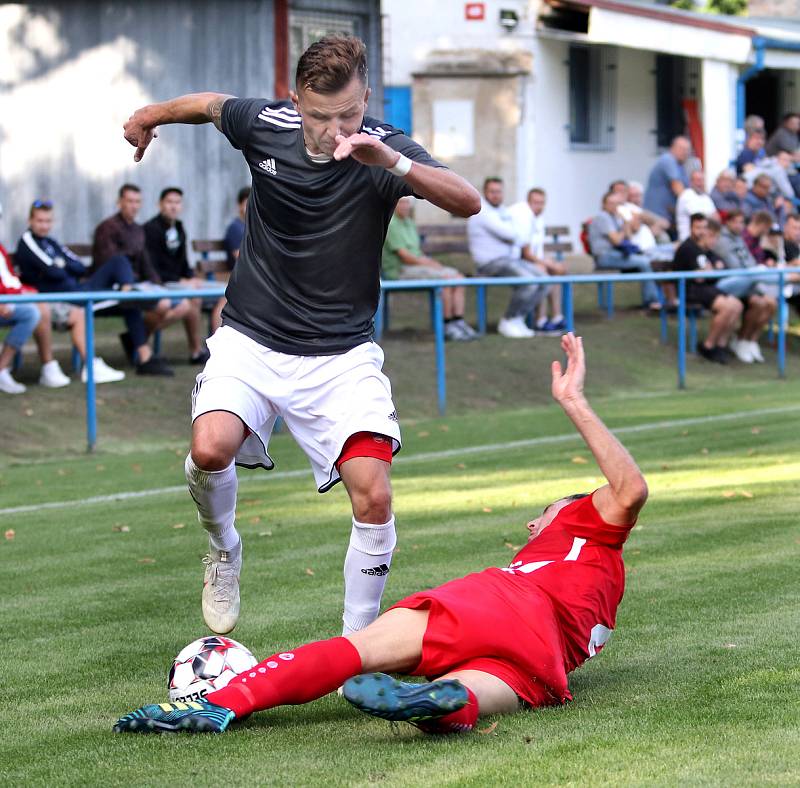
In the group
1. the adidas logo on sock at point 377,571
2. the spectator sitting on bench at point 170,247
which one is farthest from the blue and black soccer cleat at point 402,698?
the spectator sitting on bench at point 170,247

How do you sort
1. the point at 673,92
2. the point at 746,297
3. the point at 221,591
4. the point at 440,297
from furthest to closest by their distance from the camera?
1. the point at 673,92
2. the point at 746,297
3. the point at 440,297
4. the point at 221,591

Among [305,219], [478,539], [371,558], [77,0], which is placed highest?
[77,0]

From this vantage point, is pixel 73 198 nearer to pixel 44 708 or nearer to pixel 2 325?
pixel 2 325

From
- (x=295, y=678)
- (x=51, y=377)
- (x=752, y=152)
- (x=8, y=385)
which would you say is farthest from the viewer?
(x=752, y=152)

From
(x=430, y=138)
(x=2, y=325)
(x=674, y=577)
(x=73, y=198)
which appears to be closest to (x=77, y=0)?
(x=73, y=198)

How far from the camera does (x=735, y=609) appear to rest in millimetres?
6656

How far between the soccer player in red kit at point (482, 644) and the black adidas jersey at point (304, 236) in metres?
1.05

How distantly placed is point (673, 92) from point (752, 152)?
22.7ft

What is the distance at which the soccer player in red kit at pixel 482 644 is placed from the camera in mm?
4664

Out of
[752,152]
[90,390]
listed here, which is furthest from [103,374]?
[752,152]

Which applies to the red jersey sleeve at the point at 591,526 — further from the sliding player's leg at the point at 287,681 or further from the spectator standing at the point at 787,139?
the spectator standing at the point at 787,139

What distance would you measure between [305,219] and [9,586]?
9.45 feet

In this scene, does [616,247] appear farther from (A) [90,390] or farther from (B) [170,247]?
(A) [90,390]

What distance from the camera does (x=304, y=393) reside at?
598 cm
